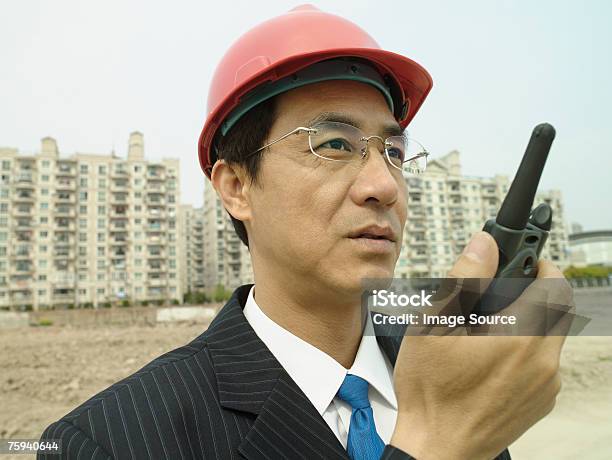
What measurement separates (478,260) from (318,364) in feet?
3.50

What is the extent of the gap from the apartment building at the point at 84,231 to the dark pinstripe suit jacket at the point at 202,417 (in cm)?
6863

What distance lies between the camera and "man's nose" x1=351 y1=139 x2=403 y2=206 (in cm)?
186

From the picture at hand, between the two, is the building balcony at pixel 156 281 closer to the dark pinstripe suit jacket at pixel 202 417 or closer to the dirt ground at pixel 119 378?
the dirt ground at pixel 119 378

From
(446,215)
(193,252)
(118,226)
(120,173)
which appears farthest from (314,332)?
(193,252)

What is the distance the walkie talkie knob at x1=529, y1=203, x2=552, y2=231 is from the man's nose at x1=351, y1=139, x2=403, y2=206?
64 centimetres

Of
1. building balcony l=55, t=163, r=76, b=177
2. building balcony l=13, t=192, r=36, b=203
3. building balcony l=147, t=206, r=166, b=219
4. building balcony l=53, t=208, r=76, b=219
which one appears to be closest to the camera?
building balcony l=13, t=192, r=36, b=203

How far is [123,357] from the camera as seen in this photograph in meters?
22.6

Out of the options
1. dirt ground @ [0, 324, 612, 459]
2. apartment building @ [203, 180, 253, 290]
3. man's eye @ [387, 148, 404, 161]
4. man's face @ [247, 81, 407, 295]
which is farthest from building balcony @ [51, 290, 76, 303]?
man's eye @ [387, 148, 404, 161]

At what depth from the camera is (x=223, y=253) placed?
80.5m

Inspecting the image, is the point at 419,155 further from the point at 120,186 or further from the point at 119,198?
the point at 120,186

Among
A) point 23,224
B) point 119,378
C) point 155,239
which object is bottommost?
point 119,378

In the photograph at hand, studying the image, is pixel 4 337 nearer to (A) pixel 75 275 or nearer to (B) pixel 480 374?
(A) pixel 75 275

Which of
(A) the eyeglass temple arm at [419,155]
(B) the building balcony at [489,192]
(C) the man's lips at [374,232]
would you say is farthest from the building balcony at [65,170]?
(C) the man's lips at [374,232]

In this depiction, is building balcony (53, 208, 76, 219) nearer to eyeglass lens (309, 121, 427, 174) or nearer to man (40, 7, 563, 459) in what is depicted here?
man (40, 7, 563, 459)
